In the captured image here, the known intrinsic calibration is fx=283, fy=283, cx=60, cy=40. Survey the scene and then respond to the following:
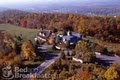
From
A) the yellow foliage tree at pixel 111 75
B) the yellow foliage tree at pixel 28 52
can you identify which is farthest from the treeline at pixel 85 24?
the yellow foliage tree at pixel 111 75

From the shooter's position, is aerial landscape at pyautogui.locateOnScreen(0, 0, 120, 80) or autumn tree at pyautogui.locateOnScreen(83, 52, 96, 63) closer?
aerial landscape at pyautogui.locateOnScreen(0, 0, 120, 80)

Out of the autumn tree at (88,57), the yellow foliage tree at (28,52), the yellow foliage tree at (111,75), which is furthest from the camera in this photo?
the yellow foliage tree at (28,52)

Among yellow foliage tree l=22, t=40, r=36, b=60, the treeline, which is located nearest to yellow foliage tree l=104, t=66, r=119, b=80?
yellow foliage tree l=22, t=40, r=36, b=60

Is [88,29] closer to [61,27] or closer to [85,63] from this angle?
[61,27]

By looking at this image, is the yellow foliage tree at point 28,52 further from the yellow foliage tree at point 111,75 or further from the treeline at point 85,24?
the treeline at point 85,24

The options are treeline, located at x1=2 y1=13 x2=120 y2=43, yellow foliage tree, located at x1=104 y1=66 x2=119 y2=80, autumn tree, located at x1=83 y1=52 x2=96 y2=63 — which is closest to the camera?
yellow foliage tree, located at x1=104 y1=66 x2=119 y2=80

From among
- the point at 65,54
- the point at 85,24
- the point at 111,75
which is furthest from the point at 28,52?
the point at 85,24

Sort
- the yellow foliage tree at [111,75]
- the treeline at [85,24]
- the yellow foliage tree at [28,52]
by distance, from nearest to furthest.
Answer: the yellow foliage tree at [111,75] < the yellow foliage tree at [28,52] < the treeline at [85,24]

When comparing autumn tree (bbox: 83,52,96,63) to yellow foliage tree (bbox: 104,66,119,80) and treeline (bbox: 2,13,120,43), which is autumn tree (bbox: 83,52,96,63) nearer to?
yellow foliage tree (bbox: 104,66,119,80)

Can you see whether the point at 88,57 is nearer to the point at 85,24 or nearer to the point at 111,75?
the point at 111,75
